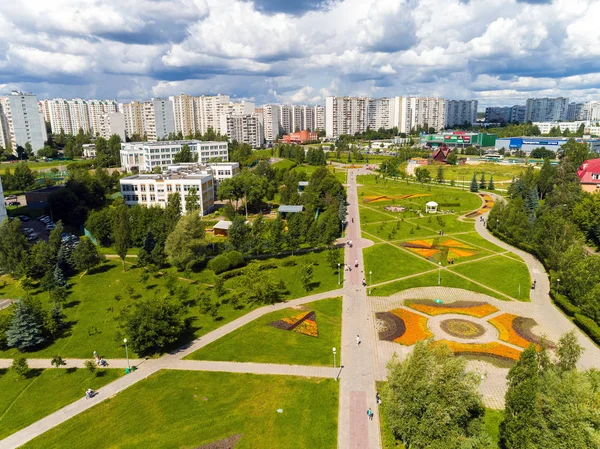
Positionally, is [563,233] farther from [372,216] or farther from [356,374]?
[356,374]

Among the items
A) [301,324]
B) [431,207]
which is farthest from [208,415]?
[431,207]

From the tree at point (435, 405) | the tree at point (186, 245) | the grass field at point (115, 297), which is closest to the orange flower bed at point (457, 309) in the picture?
the grass field at point (115, 297)

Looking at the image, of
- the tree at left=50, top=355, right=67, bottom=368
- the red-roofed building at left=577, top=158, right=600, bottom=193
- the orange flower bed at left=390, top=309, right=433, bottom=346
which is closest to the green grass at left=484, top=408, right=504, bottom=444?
the orange flower bed at left=390, top=309, right=433, bottom=346

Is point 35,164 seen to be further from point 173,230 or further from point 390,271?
point 390,271

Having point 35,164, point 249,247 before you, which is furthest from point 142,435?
point 35,164

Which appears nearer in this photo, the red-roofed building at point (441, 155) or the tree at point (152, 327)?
the tree at point (152, 327)

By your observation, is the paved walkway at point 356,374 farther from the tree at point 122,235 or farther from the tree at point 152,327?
the tree at point 122,235
